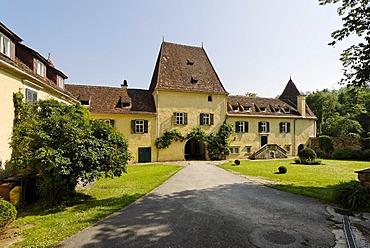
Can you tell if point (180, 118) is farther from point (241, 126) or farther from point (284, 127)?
point (284, 127)

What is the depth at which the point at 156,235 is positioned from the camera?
20.5ft

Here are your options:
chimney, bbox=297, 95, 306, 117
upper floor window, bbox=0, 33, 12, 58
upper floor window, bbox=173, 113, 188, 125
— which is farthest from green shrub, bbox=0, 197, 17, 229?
chimney, bbox=297, 95, 306, 117

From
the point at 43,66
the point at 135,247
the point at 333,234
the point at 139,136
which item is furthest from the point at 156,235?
the point at 139,136

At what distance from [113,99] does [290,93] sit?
2954cm

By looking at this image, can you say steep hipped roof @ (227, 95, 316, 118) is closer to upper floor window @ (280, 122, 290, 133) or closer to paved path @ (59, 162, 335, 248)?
upper floor window @ (280, 122, 290, 133)

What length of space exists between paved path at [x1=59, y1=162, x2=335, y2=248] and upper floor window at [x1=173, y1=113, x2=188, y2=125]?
17200 mm

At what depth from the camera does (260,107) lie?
3347 centimetres

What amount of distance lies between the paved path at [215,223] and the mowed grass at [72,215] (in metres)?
0.48

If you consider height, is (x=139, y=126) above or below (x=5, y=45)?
below

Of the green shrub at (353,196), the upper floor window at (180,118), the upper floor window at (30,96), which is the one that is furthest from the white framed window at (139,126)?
the green shrub at (353,196)

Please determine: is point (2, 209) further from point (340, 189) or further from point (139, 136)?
point (139, 136)

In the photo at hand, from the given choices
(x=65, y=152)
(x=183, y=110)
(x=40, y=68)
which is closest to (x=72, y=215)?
(x=65, y=152)

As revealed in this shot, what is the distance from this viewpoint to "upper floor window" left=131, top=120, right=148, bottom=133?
26.1 meters

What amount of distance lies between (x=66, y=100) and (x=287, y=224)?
19.7 meters
